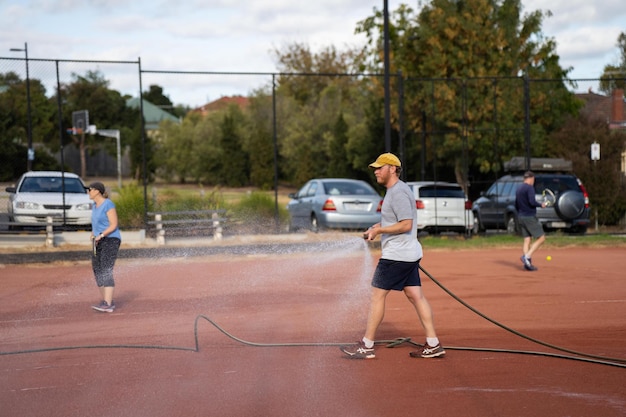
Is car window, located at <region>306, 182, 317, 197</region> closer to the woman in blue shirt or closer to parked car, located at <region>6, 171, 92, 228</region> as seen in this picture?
parked car, located at <region>6, 171, 92, 228</region>

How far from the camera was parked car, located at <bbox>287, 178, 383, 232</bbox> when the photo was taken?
2080 centimetres

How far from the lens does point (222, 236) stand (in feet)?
68.8

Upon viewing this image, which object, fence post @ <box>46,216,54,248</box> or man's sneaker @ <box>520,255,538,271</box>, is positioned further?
fence post @ <box>46,216,54,248</box>

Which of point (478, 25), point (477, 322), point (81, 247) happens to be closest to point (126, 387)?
point (477, 322)

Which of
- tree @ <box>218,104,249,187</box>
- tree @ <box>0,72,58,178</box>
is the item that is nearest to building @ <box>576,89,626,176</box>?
tree @ <box>218,104,249,187</box>

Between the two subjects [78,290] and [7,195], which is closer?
[78,290]

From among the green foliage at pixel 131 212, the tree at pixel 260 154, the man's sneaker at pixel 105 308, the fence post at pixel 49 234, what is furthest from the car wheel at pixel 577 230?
the tree at pixel 260 154

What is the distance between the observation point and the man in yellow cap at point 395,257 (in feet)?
25.5

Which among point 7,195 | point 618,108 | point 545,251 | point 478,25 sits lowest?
point 545,251

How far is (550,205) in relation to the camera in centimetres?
2189

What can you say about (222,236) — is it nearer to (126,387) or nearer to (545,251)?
(545,251)

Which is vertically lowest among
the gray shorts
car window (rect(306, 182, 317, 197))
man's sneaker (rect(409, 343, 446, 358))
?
man's sneaker (rect(409, 343, 446, 358))

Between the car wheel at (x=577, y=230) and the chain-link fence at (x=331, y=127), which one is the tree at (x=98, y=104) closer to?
the chain-link fence at (x=331, y=127)

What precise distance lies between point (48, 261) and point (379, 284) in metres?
11.2
